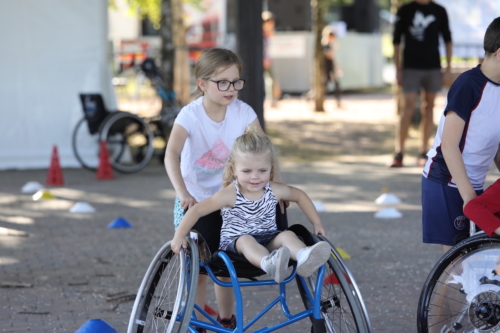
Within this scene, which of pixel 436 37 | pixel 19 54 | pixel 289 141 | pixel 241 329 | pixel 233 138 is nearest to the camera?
pixel 241 329

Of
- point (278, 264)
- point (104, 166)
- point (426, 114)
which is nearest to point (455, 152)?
point (278, 264)

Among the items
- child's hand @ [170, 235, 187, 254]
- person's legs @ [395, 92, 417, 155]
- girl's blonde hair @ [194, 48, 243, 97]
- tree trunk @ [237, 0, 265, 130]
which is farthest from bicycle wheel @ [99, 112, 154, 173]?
child's hand @ [170, 235, 187, 254]

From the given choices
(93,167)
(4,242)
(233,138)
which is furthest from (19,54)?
(233,138)

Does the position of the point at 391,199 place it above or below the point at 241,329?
below

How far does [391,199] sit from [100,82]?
4387 millimetres

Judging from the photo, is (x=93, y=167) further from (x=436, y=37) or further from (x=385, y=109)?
(x=385, y=109)

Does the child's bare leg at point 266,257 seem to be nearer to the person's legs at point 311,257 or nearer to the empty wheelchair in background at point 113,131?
the person's legs at point 311,257

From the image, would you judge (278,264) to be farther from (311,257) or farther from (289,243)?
(289,243)

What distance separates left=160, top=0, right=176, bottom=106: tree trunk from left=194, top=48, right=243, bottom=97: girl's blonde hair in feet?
29.0

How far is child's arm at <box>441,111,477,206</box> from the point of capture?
354 cm

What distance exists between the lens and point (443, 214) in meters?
3.82

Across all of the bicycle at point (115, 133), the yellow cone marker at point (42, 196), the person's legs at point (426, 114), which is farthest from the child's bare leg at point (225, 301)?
the person's legs at point (426, 114)

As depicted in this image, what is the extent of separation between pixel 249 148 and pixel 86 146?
22.4 ft

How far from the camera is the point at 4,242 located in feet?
20.7
